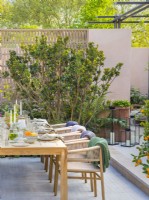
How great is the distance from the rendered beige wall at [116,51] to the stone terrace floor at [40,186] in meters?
2.90

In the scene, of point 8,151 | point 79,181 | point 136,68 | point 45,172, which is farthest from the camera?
point 136,68

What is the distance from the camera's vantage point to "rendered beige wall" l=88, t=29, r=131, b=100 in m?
9.97

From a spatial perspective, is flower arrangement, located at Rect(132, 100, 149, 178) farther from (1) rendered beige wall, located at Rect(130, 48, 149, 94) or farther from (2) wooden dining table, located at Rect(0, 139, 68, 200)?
(1) rendered beige wall, located at Rect(130, 48, 149, 94)

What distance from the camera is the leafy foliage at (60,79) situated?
8.76 metres

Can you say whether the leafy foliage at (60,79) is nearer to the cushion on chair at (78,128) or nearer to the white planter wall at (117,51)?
the white planter wall at (117,51)

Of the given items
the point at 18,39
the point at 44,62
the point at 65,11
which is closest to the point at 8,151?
the point at 44,62

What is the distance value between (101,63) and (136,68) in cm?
610

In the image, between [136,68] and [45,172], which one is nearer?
[45,172]

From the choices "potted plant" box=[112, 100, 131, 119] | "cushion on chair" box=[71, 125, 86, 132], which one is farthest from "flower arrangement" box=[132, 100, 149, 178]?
"potted plant" box=[112, 100, 131, 119]

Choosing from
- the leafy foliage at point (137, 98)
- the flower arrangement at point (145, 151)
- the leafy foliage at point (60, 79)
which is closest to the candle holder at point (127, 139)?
the leafy foliage at point (60, 79)

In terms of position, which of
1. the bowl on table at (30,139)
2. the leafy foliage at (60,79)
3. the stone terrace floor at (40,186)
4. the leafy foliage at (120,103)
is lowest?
the stone terrace floor at (40,186)

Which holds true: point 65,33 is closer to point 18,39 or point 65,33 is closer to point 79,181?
point 18,39

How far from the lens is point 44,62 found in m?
8.83

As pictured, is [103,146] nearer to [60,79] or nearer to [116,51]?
[60,79]
